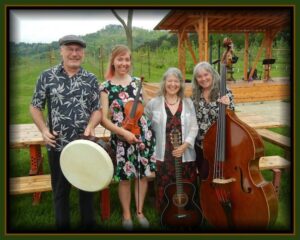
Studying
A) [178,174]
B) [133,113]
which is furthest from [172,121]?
[178,174]

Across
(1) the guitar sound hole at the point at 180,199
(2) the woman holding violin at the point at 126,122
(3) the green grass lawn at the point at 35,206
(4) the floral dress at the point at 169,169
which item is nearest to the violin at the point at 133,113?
(2) the woman holding violin at the point at 126,122

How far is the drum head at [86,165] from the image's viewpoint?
2.90 meters

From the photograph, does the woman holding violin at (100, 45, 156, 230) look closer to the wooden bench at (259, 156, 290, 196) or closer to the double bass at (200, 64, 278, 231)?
the double bass at (200, 64, 278, 231)

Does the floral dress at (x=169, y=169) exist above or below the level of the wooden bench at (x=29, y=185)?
above

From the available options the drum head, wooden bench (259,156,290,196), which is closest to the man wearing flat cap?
the drum head

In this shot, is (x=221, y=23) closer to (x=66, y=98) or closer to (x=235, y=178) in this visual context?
(x=235, y=178)

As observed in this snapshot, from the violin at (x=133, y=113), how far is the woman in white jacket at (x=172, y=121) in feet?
0.69

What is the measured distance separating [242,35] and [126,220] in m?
4.44

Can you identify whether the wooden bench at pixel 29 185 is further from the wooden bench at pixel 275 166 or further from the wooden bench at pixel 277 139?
the wooden bench at pixel 277 139

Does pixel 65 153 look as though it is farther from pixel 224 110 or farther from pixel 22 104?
pixel 224 110

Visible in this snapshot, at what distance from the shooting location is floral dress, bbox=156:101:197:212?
3328 millimetres

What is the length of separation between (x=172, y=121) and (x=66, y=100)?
0.98 m

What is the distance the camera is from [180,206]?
3422 millimetres

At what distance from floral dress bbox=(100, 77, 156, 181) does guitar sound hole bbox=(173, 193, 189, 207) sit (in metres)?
0.34
